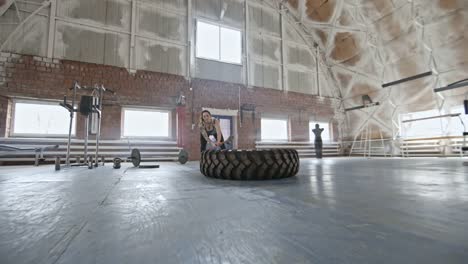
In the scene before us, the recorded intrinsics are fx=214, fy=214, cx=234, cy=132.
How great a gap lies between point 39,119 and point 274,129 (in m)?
6.84

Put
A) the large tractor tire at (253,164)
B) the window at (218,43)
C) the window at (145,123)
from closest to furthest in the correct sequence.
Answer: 1. the large tractor tire at (253,164)
2. the window at (145,123)
3. the window at (218,43)

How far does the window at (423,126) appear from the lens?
7.02 metres

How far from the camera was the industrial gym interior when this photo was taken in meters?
0.57

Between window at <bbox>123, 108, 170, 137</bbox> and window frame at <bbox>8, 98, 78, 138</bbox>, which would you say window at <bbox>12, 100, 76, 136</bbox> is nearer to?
window frame at <bbox>8, 98, 78, 138</bbox>

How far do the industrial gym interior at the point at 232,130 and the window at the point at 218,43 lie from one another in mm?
62

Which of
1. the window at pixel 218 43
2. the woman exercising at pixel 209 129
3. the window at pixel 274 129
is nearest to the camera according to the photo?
the woman exercising at pixel 209 129

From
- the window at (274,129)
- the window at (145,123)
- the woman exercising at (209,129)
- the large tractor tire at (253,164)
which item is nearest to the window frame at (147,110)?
the window at (145,123)

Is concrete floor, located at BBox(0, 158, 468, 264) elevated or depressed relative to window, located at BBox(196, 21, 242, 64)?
depressed

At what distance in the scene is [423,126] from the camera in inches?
294

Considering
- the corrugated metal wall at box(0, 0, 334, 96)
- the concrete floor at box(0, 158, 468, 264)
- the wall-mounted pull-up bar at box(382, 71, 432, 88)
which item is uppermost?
the corrugated metal wall at box(0, 0, 334, 96)

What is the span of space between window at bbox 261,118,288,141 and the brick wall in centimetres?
25

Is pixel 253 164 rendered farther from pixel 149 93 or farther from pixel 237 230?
pixel 149 93

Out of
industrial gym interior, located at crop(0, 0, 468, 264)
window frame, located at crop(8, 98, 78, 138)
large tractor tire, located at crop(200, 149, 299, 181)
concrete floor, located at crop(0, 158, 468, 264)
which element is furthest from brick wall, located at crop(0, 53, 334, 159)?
concrete floor, located at crop(0, 158, 468, 264)

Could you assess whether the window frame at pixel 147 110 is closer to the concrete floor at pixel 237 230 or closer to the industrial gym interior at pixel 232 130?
the industrial gym interior at pixel 232 130
